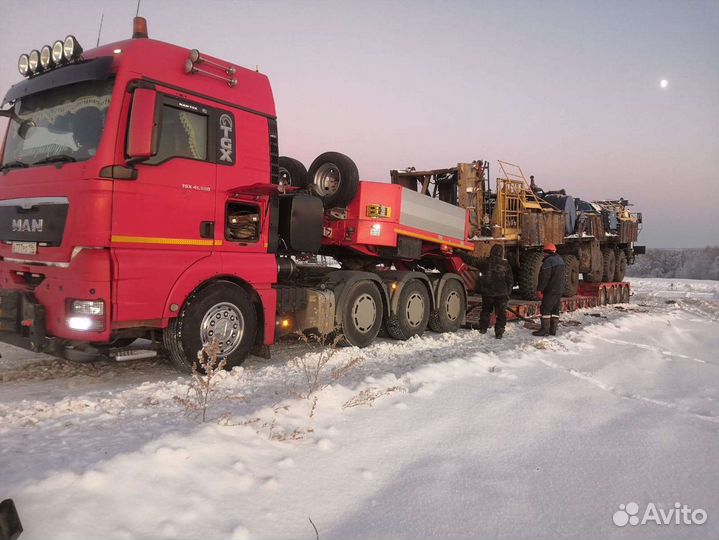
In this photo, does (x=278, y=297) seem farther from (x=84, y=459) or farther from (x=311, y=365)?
(x=84, y=459)

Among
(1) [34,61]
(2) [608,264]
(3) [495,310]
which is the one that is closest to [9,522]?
(1) [34,61]

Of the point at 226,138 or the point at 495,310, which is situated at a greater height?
the point at 226,138

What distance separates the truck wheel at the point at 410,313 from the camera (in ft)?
24.8

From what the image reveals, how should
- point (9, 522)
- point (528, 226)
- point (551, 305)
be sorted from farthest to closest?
1. point (528, 226)
2. point (551, 305)
3. point (9, 522)

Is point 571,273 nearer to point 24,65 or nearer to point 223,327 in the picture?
point 223,327

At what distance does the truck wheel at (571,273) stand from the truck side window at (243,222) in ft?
33.7

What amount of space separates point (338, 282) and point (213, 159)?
2547mm

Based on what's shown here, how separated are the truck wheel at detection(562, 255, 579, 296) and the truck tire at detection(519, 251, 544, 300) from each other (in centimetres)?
186

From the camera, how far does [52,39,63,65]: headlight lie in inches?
180

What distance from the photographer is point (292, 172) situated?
25.1 feet

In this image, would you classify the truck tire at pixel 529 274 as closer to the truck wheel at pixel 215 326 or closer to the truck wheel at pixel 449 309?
the truck wheel at pixel 449 309

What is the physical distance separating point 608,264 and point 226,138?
49.4ft

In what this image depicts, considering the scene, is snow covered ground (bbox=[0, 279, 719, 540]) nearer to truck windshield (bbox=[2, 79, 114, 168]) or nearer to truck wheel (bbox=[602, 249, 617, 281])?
truck windshield (bbox=[2, 79, 114, 168])
